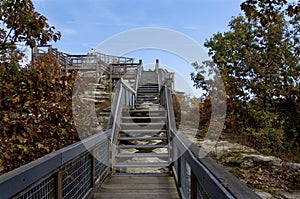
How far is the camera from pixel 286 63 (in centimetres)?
818

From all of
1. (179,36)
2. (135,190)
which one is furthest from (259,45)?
(135,190)

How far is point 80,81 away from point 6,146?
7.33 ft

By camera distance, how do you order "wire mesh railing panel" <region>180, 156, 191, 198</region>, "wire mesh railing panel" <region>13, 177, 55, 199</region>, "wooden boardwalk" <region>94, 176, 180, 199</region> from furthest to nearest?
"wooden boardwalk" <region>94, 176, 180, 199</region> → "wire mesh railing panel" <region>180, 156, 191, 198</region> → "wire mesh railing panel" <region>13, 177, 55, 199</region>

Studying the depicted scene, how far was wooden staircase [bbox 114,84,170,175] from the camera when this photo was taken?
538 cm

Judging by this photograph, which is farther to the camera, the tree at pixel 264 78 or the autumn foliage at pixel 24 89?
the tree at pixel 264 78

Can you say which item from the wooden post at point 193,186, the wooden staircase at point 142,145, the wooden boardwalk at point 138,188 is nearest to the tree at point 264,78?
the wooden staircase at point 142,145

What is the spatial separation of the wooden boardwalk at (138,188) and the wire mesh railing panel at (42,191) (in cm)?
166

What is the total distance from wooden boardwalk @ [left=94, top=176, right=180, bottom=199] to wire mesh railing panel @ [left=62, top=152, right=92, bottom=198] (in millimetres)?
490

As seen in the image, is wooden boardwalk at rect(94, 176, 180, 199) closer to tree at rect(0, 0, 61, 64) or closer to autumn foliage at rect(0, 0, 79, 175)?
autumn foliage at rect(0, 0, 79, 175)

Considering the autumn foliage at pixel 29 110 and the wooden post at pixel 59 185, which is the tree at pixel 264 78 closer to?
the autumn foliage at pixel 29 110

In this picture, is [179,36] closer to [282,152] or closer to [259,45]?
[259,45]

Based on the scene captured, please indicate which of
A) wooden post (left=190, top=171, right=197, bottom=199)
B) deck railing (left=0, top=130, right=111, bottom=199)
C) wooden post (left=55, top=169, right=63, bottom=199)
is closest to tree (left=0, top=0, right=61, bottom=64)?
deck railing (left=0, top=130, right=111, bottom=199)

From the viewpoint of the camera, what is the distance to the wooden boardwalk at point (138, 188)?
12.4 feet

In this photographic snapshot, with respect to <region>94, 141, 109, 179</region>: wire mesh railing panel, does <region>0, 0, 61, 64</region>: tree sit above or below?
above
